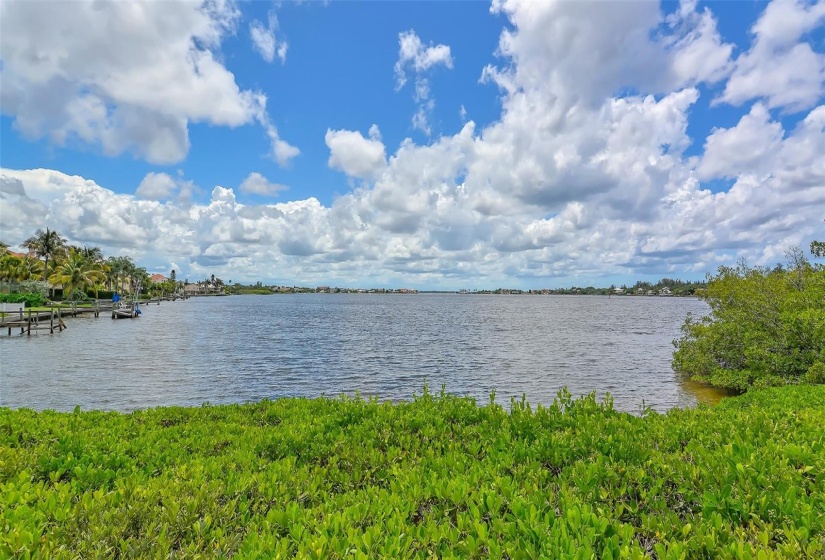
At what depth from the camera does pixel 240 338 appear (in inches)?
1969

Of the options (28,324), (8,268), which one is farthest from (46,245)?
(28,324)

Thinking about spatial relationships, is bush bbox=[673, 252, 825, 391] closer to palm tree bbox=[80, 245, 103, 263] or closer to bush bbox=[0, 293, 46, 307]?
bush bbox=[0, 293, 46, 307]

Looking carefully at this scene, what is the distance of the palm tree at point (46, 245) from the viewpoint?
95688 mm

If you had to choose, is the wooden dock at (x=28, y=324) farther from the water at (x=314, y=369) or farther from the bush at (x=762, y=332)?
the bush at (x=762, y=332)

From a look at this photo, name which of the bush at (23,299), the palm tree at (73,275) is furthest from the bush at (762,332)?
the palm tree at (73,275)

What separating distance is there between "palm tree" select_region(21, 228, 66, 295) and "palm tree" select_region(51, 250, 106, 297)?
2620 millimetres

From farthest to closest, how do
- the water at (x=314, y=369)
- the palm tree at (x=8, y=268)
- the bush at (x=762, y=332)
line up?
the palm tree at (x=8, y=268)
the water at (x=314, y=369)
the bush at (x=762, y=332)

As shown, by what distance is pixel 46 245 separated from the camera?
314 ft

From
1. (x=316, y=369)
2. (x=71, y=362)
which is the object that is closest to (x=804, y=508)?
(x=316, y=369)

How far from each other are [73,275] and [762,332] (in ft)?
381

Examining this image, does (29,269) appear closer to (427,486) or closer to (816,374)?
(427,486)

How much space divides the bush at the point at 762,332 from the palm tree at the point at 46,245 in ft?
386

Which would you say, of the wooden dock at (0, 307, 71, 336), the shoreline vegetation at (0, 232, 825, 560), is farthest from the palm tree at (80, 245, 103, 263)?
the shoreline vegetation at (0, 232, 825, 560)

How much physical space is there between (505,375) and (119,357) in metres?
29.7
